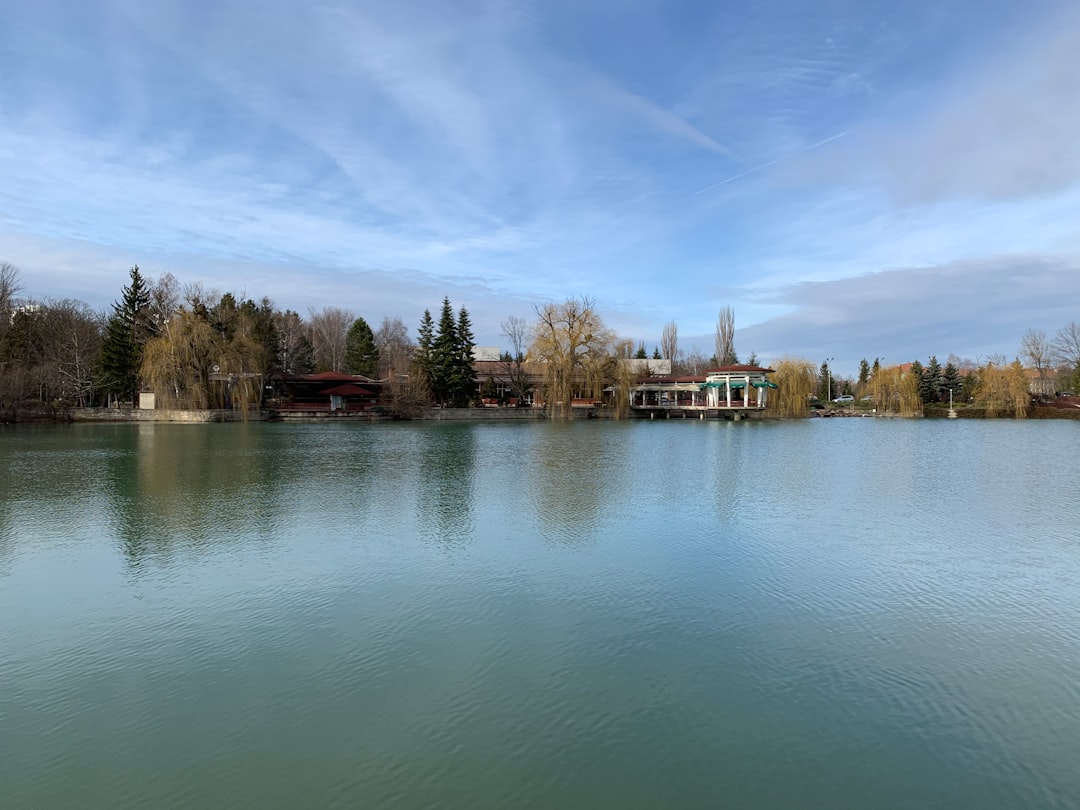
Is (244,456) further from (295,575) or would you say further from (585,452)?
(295,575)

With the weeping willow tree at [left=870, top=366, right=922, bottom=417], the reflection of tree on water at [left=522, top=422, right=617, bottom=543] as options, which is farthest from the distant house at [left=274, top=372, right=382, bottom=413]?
the weeping willow tree at [left=870, top=366, right=922, bottom=417]

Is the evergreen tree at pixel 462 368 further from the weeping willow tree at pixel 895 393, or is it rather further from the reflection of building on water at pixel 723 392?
the weeping willow tree at pixel 895 393

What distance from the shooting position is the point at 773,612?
6535mm

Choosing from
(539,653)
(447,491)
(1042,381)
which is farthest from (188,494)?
(1042,381)

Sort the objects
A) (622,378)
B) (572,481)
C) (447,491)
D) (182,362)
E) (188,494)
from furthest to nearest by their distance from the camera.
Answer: (622,378), (182,362), (572,481), (447,491), (188,494)

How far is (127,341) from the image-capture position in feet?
142

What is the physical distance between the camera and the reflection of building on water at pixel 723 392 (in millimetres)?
51938

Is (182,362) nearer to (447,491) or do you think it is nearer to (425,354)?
(425,354)

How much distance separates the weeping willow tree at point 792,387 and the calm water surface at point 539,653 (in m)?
40.0

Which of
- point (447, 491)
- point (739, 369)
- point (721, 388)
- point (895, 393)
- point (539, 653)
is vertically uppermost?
point (739, 369)

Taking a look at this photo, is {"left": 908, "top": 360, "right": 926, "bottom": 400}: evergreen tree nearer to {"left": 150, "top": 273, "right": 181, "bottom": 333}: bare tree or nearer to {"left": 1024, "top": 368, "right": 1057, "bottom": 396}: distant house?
{"left": 1024, "top": 368, "right": 1057, "bottom": 396}: distant house

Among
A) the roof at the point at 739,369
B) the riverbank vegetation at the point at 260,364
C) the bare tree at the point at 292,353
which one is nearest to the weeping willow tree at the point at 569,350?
the riverbank vegetation at the point at 260,364

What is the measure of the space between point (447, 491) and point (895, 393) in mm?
51811

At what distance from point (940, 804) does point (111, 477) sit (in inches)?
717
